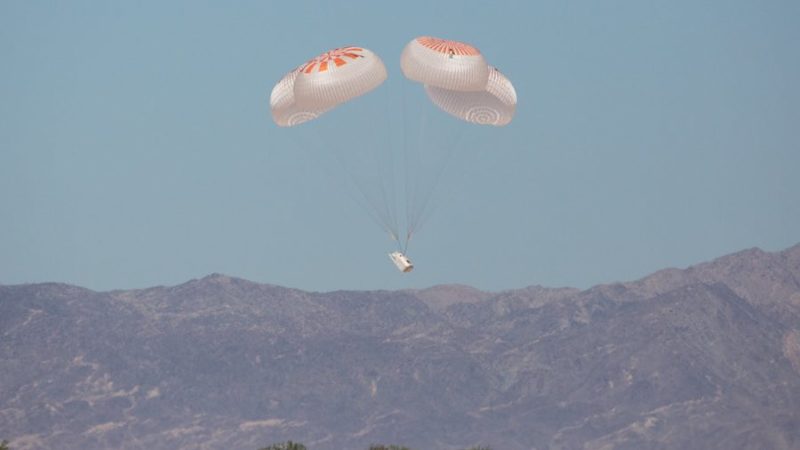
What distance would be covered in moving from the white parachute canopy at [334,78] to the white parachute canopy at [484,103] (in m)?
7.11

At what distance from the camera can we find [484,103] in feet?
494

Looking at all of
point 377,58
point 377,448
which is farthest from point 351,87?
point 377,448

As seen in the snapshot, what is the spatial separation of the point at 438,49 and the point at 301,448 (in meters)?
36.5

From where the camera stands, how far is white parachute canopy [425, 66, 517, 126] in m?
150

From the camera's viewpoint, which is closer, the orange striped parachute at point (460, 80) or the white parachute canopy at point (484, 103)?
the orange striped parachute at point (460, 80)

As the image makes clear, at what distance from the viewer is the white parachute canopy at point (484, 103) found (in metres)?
150

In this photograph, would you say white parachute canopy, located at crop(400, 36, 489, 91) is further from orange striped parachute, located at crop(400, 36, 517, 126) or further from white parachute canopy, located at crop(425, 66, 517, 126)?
white parachute canopy, located at crop(425, 66, 517, 126)

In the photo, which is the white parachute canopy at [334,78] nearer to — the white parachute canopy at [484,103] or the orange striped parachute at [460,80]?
the orange striped parachute at [460,80]

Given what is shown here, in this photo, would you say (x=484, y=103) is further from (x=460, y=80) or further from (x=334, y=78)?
(x=334, y=78)

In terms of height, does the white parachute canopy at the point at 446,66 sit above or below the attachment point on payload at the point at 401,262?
above

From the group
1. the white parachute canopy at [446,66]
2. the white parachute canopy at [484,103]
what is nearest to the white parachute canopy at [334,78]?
the white parachute canopy at [446,66]

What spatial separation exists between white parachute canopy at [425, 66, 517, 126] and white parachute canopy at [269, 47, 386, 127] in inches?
280

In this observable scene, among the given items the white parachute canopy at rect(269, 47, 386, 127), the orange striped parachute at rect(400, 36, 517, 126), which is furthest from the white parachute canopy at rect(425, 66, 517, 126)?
the white parachute canopy at rect(269, 47, 386, 127)

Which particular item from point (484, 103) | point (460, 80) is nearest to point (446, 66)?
point (460, 80)
